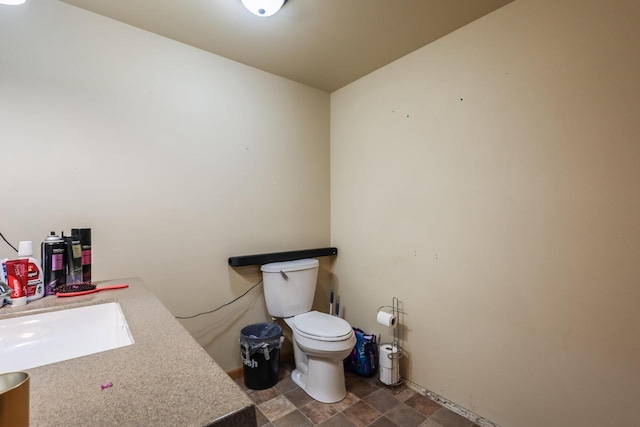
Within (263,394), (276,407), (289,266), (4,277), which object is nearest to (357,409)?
(276,407)

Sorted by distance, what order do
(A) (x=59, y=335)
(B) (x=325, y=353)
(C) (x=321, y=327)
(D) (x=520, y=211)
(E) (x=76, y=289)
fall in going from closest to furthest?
(A) (x=59, y=335), (E) (x=76, y=289), (D) (x=520, y=211), (B) (x=325, y=353), (C) (x=321, y=327)

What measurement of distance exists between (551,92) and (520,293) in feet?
3.33

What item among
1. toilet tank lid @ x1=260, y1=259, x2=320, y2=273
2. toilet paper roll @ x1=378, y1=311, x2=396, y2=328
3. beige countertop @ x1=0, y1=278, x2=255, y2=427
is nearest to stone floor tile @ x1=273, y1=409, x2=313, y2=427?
toilet paper roll @ x1=378, y1=311, x2=396, y2=328

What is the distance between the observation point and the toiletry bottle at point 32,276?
3.83ft

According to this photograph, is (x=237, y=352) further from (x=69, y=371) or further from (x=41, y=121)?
(x=41, y=121)

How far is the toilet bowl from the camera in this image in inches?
69.4

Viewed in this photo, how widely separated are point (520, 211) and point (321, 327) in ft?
4.35

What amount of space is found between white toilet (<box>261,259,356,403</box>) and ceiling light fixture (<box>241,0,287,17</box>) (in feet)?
5.05

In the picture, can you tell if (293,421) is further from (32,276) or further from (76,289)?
(32,276)

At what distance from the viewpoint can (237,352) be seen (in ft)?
6.88

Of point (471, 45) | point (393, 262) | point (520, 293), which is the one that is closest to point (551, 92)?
point (471, 45)

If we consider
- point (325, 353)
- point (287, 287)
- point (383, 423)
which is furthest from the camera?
point (287, 287)

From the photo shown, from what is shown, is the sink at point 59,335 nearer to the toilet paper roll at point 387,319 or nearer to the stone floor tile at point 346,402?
the stone floor tile at point 346,402

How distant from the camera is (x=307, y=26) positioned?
1.71 m
